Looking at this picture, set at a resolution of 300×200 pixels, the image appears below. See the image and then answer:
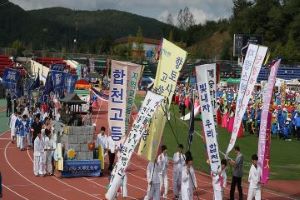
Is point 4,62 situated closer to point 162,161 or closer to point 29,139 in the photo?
point 29,139

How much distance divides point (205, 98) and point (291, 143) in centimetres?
1619

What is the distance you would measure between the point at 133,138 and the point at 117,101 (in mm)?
2575

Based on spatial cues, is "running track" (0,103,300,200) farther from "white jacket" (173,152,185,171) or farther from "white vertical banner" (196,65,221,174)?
"white vertical banner" (196,65,221,174)

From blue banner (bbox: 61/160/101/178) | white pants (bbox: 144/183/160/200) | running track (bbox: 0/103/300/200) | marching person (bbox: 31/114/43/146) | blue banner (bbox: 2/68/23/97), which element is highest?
blue banner (bbox: 2/68/23/97)

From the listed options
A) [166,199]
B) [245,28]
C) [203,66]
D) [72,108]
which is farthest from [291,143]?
[245,28]

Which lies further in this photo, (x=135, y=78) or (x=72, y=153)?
(x=72, y=153)

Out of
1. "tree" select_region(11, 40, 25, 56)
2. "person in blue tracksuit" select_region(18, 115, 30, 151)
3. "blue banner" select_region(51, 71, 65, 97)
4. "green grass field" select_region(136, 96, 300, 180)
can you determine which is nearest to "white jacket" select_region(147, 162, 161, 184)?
"green grass field" select_region(136, 96, 300, 180)

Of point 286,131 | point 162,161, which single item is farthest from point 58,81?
point 162,161

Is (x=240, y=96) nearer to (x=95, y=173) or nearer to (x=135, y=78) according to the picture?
(x=135, y=78)

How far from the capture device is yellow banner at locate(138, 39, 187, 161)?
14.0 metres

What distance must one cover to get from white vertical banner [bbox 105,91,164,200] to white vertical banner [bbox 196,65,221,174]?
52.9 inches

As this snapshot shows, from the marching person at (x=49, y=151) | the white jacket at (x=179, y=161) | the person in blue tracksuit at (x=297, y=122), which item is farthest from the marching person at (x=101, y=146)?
the person in blue tracksuit at (x=297, y=122)

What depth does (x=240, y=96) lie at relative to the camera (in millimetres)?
15227

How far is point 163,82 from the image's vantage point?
14.2 metres
